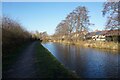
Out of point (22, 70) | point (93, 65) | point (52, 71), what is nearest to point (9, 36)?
point (93, 65)

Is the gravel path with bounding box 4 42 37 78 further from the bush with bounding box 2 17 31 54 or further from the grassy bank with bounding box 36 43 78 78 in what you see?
the bush with bounding box 2 17 31 54

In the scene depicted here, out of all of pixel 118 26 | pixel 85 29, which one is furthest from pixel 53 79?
pixel 85 29

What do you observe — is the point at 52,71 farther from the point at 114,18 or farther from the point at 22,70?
the point at 114,18

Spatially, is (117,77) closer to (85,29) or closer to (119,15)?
(119,15)

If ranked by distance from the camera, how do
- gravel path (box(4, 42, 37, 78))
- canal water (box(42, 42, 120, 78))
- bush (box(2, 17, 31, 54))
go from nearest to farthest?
1. gravel path (box(4, 42, 37, 78))
2. canal water (box(42, 42, 120, 78))
3. bush (box(2, 17, 31, 54))

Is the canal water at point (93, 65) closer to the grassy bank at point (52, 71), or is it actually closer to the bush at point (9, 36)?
the grassy bank at point (52, 71)

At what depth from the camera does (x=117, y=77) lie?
1428 cm

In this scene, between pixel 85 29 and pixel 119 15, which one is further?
pixel 85 29

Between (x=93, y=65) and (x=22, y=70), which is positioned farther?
(x=93, y=65)

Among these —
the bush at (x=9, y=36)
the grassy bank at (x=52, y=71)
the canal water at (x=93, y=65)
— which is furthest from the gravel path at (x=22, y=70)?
the bush at (x=9, y=36)

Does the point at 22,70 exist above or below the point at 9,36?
below

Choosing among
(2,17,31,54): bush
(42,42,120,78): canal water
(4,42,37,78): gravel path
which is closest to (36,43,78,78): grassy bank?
(4,42,37,78): gravel path

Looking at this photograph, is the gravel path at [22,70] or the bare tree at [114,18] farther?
the bare tree at [114,18]

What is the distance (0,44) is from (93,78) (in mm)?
13331
